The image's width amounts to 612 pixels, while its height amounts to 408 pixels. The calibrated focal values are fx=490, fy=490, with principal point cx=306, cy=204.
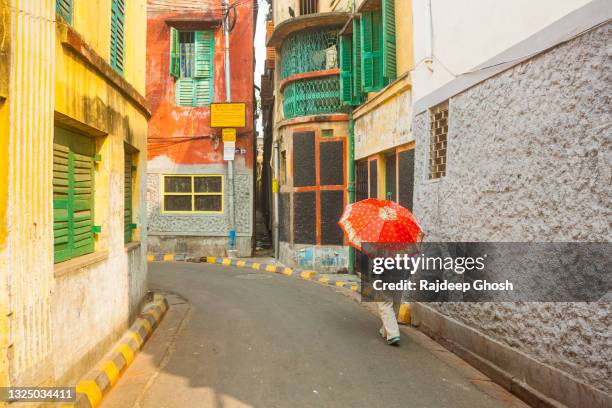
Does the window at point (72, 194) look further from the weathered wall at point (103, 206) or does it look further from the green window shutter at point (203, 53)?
the green window shutter at point (203, 53)

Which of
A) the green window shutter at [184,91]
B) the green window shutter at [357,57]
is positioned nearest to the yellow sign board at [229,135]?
the green window shutter at [184,91]

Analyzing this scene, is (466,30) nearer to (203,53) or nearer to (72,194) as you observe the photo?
(72,194)

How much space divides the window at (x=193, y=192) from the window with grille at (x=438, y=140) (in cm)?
1029

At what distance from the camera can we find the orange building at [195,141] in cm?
1641

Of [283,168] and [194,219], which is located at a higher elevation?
[283,168]

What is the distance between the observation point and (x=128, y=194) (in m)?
7.32

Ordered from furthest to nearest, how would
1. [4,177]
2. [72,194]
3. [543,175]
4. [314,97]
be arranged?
[314,97] < [72,194] < [543,175] < [4,177]

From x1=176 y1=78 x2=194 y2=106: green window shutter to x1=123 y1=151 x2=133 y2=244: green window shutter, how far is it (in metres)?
9.57

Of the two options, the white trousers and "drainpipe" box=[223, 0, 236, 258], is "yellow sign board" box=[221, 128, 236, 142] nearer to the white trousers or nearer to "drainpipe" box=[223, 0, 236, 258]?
"drainpipe" box=[223, 0, 236, 258]

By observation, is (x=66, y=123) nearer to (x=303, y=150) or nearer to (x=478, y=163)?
(x=478, y=163)

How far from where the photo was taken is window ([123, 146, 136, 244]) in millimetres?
7159

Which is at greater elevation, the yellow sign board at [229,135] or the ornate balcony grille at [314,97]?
the ornate balcony grille at [314,97]

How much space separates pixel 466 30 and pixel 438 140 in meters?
1.60

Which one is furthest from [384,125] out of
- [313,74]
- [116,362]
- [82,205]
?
[116,362]
